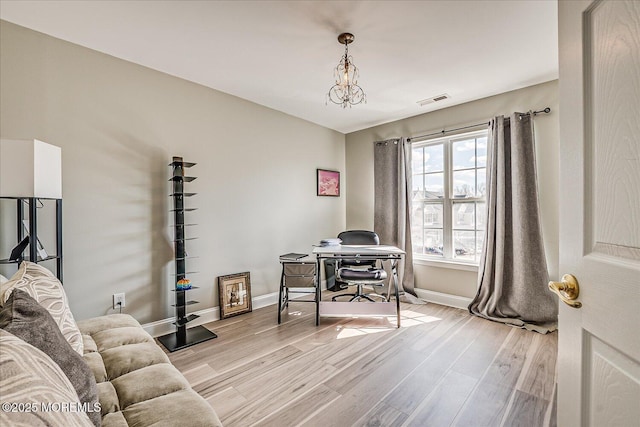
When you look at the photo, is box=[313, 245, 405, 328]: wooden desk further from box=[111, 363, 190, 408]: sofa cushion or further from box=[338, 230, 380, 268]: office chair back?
box=[111, 363, 190, 408]: sofa cushion

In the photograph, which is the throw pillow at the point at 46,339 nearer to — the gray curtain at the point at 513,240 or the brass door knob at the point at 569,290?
the brass door knob at the point at 569,290

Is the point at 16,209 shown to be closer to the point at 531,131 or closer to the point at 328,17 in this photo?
the point at 328,17

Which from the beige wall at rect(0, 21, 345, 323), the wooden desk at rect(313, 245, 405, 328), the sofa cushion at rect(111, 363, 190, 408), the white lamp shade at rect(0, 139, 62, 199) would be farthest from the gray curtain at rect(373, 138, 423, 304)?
the white lamp shade at rect(0, 139, 62, 199)

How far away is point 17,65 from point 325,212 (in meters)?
3.40

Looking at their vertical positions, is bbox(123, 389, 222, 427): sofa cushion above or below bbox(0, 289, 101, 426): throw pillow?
below

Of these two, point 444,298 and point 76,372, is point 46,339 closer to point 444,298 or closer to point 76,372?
point 76,372

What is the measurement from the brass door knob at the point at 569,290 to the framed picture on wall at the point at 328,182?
3.46 metres

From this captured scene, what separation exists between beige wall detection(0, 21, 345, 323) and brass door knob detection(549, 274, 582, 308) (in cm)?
283

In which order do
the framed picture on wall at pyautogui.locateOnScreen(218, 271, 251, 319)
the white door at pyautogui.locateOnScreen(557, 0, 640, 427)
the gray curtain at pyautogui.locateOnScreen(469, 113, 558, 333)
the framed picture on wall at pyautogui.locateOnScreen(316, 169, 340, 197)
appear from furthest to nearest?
the framed picture on wall at pyautogui.locateOnScreen(316, 169, 340, 197), the framed picture on wall at pyautogui.locateOnScreen(218, 271, 251, 319), the gray curtain at pyautogui.locateOnScreen(469, 113, 558, 333), the white door at pyautogui.locateOnScreen(557, 0, 640, 427)

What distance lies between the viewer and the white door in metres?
0.63

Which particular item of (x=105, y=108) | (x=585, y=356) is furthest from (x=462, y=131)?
(x=105, y=108)

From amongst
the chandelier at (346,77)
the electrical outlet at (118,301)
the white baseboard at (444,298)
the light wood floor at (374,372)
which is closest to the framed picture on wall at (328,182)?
the chandelier at (346,77)

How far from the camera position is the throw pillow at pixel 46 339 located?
0.82 metres

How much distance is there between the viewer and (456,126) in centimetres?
342
